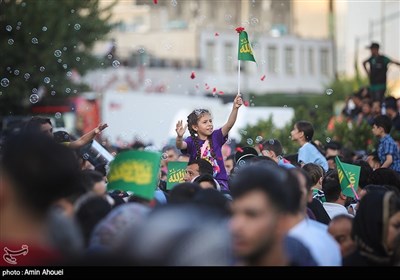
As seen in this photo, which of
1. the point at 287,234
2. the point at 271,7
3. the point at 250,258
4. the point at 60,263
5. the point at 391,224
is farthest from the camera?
the point at 271,7

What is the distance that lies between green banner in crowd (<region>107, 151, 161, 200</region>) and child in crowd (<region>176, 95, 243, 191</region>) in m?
3.75

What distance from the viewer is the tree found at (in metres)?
30.0

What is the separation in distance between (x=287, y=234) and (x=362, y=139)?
39.8 feet

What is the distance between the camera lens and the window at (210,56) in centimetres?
6762


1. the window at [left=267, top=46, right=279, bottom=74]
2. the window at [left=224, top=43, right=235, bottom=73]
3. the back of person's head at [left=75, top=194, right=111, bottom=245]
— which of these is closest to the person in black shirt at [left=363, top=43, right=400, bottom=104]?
the back of person's head at [left=75, top=194, right=111, bottom=245]

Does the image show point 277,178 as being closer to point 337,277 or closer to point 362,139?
point 337,277

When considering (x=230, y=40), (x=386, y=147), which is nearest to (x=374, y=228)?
(x=386, y=147)

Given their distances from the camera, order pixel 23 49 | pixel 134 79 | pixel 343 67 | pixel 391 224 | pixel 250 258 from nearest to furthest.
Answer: pixel 250 258
pixel 391 224
pixel 23 49
pixel 134 79
pixel 343 67

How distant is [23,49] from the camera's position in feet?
102

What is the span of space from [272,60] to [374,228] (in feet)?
221

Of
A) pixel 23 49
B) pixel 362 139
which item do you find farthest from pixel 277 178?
pixel 23 49

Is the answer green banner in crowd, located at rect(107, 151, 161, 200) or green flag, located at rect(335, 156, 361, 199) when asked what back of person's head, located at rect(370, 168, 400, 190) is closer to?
green flag, located at rect(335, 156, 361, 199)

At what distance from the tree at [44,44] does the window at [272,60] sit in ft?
120

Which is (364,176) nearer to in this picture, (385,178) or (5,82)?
(385,178)
